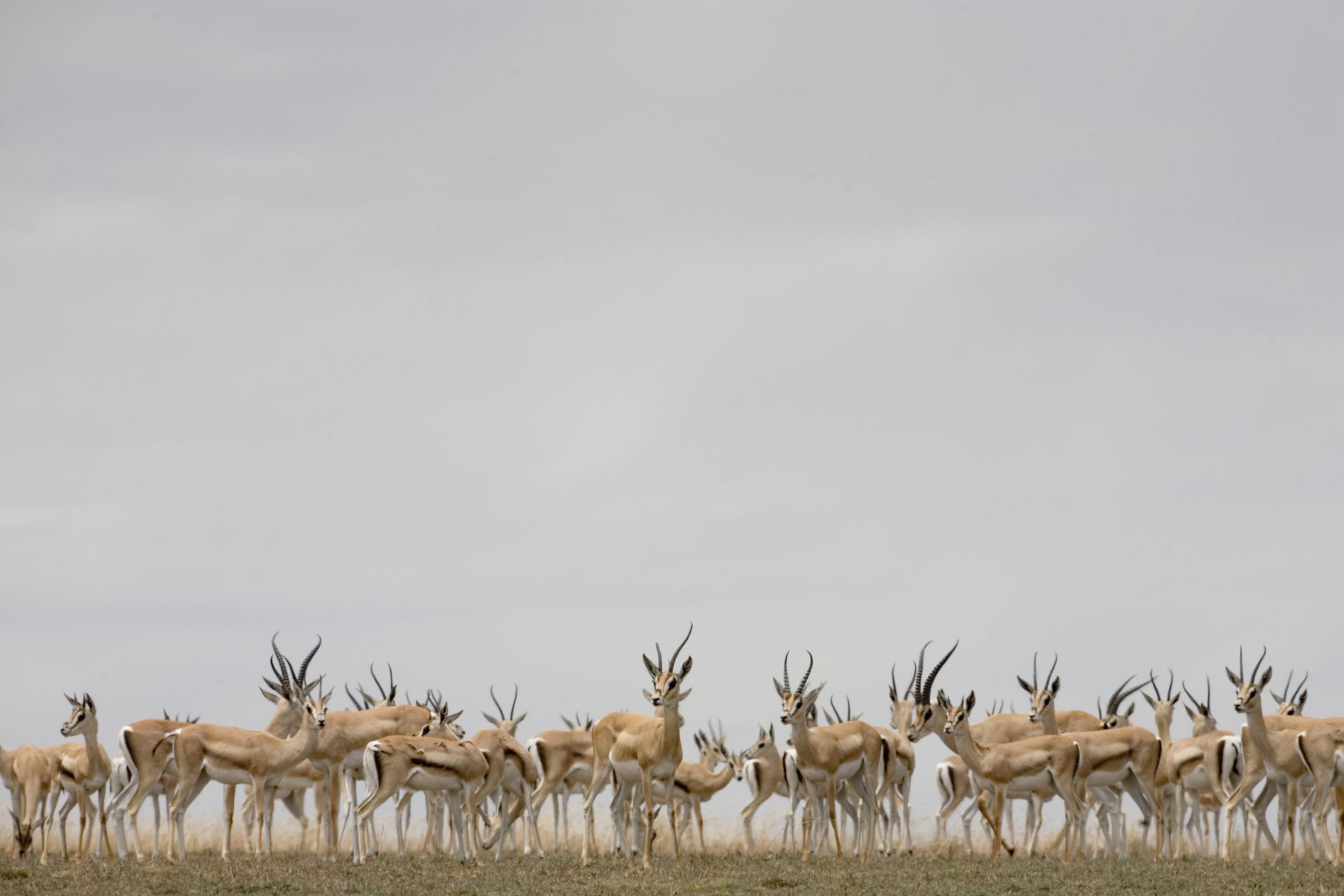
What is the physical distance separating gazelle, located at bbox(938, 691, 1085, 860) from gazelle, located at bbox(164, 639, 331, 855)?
28.6 feet

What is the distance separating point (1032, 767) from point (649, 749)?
17.7 feet

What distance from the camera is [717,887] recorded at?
16.3 m

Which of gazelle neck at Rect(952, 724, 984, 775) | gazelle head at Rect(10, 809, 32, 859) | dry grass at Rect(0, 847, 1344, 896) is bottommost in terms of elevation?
dry grass at Rect(0, 847, 1344, 896)

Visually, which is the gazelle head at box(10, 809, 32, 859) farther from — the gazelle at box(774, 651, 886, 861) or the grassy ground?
the gazelle at box(774, 651, 886, 861)

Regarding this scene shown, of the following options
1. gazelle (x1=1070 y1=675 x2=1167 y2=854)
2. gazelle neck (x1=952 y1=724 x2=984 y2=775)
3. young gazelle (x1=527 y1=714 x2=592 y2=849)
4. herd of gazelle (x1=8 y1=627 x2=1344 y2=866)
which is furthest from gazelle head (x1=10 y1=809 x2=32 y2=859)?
gazelle (x1=1070 y1=675 x2=1167 y2=854)

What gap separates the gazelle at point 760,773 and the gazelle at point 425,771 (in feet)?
17.2

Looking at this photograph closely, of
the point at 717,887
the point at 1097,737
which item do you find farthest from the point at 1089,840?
the point at 717,887

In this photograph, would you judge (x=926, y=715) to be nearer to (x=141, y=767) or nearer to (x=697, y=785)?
(x=697, y=785)

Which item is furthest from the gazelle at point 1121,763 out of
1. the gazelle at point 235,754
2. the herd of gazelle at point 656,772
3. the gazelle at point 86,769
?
the gazelle at point 86,769

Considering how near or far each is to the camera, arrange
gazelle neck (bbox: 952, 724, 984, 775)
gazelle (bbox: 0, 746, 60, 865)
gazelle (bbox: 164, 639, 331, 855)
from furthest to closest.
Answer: gazelle (bbox: 0, 746, 60, 865) → gazelle neck (bbox: 952, 724, 984, 775) → gazelle (bbox: 164, 639, 331, 855)

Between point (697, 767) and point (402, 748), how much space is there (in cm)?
679

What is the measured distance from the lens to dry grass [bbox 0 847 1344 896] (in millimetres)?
15992

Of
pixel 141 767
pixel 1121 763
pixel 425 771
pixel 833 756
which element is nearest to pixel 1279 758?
pixel 1121 763

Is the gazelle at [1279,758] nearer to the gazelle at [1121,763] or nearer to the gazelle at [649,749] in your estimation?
the gazelle at [1121,763]
